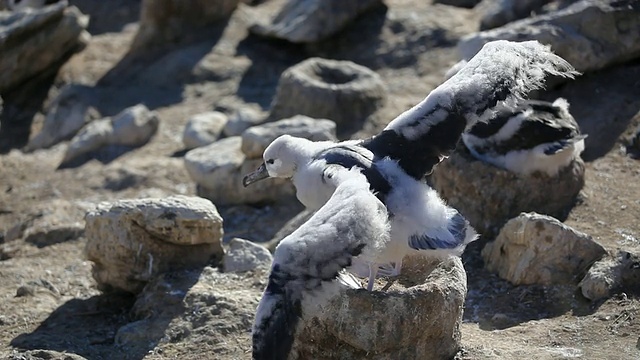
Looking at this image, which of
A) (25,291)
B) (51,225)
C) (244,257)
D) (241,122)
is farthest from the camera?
(241,122)

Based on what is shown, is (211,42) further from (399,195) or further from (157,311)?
(399,195)

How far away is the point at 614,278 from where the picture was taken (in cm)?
742

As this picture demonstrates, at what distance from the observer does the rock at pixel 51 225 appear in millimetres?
10000

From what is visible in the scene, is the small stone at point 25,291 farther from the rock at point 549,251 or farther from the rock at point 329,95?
the rock at point 329,95

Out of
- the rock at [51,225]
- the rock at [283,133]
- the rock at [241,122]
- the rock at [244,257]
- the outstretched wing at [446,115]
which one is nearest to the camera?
the outstretched wing at [446,115]

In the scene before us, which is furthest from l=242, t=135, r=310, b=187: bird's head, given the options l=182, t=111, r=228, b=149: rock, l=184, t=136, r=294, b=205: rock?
l=182, t=111, r=228, b=149: rock

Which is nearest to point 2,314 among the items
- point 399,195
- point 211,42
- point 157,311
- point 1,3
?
point 157,311

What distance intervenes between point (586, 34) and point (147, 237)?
220 inches

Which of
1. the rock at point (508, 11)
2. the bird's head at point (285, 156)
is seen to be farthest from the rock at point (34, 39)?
the bird's head at point (285, 156)

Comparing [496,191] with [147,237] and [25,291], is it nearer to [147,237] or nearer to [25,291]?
[147,237]

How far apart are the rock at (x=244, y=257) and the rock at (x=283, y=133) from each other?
203 centimetres

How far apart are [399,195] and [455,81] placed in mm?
977

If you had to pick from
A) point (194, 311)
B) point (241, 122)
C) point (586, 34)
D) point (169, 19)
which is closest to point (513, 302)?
point (194, 311)

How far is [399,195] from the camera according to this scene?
21.9 ft
